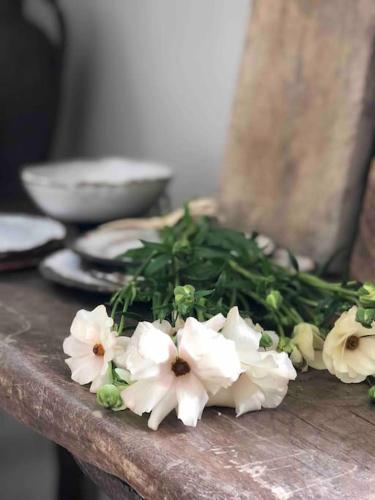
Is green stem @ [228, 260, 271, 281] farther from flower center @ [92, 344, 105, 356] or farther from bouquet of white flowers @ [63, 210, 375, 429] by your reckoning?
flower center @ [92, 344, 105, 356]

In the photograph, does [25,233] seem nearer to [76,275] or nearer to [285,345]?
[76,275]

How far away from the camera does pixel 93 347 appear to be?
2.10 ft

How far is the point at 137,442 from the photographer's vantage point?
0.56 metres

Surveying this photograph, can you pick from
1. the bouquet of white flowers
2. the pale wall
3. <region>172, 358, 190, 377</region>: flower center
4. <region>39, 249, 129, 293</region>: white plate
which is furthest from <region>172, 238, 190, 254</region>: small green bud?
the pale wall

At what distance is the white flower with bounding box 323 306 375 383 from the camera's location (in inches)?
26.1

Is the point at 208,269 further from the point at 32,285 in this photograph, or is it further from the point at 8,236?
the point at 8,236

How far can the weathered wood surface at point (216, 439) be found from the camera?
0.52m

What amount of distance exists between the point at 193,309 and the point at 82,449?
0.15 m

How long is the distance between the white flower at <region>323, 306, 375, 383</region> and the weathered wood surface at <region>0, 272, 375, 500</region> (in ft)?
0.05

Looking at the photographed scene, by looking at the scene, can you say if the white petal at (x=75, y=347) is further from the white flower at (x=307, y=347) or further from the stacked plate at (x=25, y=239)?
the stacked plate at (x=25, y=239)

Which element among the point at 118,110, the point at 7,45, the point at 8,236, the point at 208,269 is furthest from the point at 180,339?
the point at 118,110

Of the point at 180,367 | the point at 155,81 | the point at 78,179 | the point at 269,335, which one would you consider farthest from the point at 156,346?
the point at 155,81

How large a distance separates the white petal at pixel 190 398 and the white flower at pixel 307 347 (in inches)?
5.2

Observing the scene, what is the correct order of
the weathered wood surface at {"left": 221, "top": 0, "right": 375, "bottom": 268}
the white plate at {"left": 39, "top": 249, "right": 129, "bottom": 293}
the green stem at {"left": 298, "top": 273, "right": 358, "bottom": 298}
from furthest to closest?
the weathered wood surface at {"left": 221, "top": 0, "right": 375, "bottom": 268}, the white plate at {"left": 39, "top": 249, "right": 129, "bottom": 293}, the green stem at {"left": 298, "top": 273, "right": 358, "bottom": 298}
